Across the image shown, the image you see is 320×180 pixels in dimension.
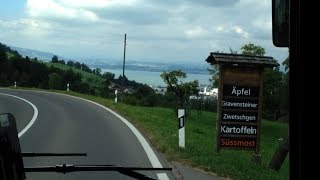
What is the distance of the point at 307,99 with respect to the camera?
6.49ft

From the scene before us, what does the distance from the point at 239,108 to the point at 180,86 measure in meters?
20.0

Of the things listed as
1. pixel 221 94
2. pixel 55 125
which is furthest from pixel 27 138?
pixel 221 94

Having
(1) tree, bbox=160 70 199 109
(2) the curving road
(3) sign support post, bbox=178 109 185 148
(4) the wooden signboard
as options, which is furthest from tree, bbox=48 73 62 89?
(4) the wooden signboard

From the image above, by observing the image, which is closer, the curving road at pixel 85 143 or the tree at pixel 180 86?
the curving road at pixel 85 143

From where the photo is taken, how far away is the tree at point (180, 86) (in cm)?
3108

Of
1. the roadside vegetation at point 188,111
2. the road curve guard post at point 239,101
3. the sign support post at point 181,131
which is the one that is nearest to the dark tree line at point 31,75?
the roadside vegetation at point 188,111

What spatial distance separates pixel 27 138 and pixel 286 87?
12652 millimetres

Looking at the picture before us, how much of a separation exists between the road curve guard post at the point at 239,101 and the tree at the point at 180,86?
1894cm

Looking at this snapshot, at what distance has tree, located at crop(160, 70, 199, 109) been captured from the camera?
31.1m

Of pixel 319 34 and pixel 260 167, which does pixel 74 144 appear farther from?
pixel 319 34

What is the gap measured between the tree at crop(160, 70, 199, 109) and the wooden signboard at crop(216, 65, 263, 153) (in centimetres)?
1894

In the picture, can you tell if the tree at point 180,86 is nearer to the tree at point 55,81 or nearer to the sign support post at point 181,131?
the sign support post at point 181,131

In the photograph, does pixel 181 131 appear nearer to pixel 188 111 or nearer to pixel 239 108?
pixel 239 108

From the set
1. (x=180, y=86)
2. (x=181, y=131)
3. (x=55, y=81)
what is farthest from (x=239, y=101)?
(x=55, y=81)
